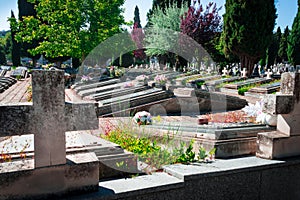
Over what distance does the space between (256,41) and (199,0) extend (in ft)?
30.5

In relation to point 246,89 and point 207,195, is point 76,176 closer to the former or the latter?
point 207,195

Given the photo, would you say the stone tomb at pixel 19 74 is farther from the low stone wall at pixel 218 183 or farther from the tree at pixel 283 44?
the tree at pixel 283 44

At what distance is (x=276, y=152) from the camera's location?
3.49 meters

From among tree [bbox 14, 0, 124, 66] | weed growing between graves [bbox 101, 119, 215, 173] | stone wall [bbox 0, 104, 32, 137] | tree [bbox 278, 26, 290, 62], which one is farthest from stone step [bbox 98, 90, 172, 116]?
tree [bbox 278, 26, 290, 62]

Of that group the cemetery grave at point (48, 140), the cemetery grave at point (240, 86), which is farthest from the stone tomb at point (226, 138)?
the cemetery grave at point (240, 86)

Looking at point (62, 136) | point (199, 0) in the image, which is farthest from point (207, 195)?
point (199, 0)

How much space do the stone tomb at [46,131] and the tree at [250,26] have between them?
59.3 ft

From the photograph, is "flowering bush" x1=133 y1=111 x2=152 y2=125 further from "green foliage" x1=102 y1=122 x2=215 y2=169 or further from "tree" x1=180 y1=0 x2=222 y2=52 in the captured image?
"tree" x1=180 y1=0 x2=222 y2=52

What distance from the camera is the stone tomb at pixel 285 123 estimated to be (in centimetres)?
332

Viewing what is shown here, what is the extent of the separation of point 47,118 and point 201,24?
2367cm

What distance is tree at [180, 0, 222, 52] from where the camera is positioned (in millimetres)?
24281

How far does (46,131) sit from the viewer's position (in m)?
2.28

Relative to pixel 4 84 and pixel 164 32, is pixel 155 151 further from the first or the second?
pixel 164 32

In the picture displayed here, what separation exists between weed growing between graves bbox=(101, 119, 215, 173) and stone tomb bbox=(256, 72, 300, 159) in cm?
72
